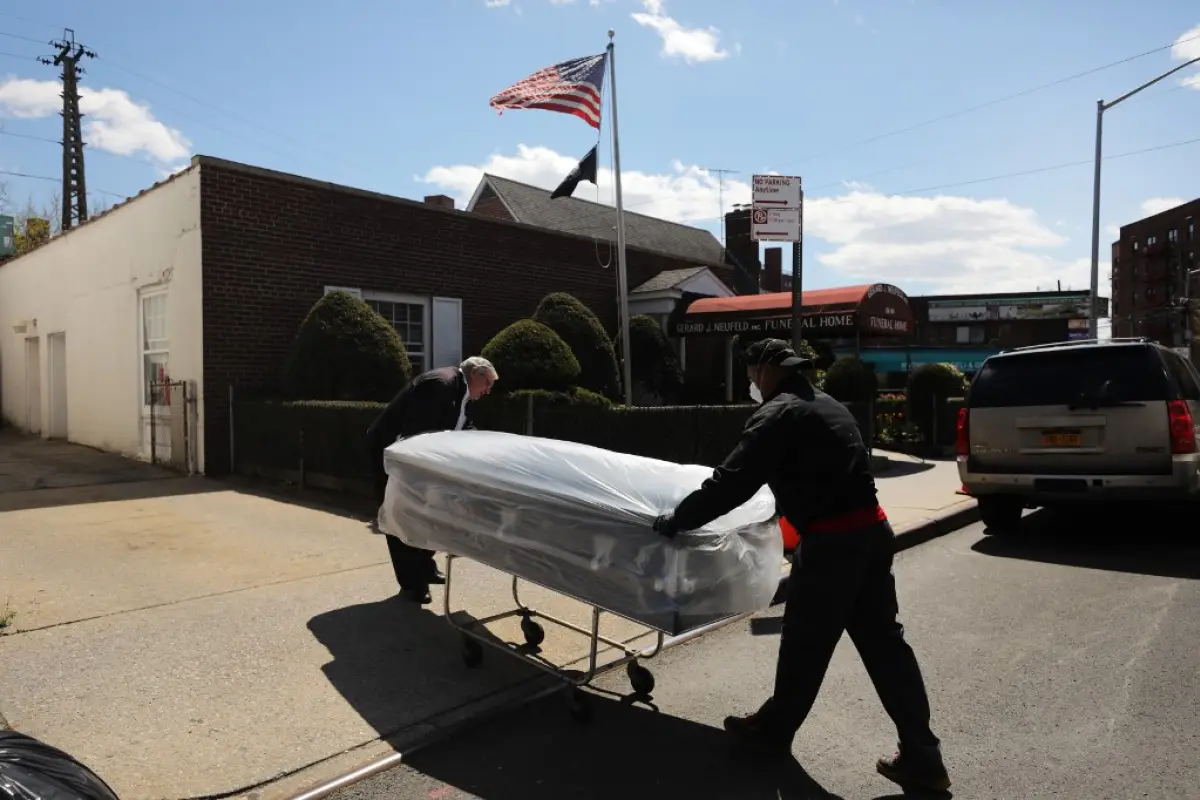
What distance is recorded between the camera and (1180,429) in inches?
280

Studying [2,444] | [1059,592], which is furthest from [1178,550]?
[2,444]

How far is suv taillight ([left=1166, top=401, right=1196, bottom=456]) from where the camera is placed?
711 centimetres

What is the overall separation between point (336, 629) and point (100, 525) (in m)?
4.27

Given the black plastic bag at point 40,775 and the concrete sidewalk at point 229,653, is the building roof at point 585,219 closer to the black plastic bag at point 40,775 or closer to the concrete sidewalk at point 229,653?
the concrete sidewalk at point 229,653

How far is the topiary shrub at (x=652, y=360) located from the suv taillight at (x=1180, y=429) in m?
9.70

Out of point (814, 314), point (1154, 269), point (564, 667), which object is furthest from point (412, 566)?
point (1154, 269)

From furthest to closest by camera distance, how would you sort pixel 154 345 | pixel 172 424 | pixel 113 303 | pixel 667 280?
pixel 667 280 → pixel 113 303 → pixel 154 345 → pixel 172 424

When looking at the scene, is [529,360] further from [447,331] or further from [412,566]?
[412,566]

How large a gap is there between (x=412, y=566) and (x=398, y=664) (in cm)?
111

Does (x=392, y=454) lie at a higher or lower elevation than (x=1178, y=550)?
higher

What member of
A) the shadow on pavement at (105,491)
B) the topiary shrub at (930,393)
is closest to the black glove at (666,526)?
the shadow on pavement at (105,491)

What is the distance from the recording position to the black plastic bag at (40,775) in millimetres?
1930

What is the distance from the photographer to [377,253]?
12922 mm

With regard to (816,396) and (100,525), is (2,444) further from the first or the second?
(816,396)
